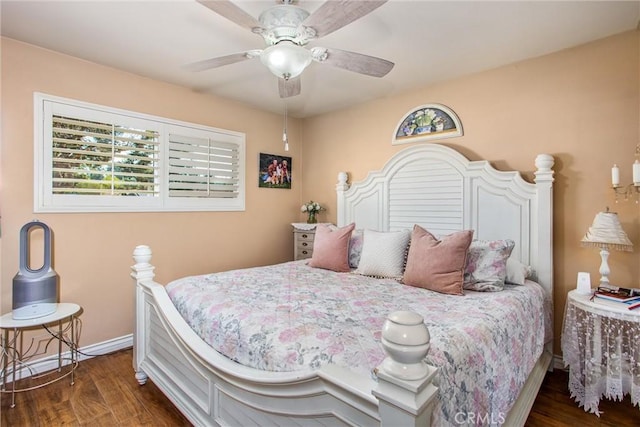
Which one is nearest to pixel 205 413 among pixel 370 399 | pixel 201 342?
pixel 201 342

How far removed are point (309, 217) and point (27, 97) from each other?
280 centimetres

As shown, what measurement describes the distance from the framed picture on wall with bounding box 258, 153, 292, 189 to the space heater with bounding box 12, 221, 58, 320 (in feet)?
6.89

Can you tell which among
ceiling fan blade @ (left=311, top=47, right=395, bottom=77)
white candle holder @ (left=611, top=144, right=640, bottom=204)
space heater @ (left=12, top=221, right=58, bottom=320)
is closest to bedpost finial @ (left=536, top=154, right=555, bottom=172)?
white candle holder @ (left=611, top=144, right=640, bottom=204)

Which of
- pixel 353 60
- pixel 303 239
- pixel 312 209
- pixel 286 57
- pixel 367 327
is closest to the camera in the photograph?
pixel 367 327

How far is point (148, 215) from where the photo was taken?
9.71 ft

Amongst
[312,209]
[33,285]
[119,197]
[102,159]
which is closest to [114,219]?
[119,197]

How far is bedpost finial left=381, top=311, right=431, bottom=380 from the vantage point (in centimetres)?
81

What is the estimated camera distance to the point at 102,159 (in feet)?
8.83

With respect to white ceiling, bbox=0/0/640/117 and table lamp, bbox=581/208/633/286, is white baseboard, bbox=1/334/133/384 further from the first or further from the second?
table lamp, bbox=581/208/633/286

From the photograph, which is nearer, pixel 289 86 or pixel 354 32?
pixel 354 32

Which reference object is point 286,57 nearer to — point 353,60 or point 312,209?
point 353,60

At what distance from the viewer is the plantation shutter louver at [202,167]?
313 cm

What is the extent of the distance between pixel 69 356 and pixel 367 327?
8.33ft

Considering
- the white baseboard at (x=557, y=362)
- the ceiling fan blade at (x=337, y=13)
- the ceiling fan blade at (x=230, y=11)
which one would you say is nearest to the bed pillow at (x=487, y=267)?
the white baseboard at (x=557, y=362)
